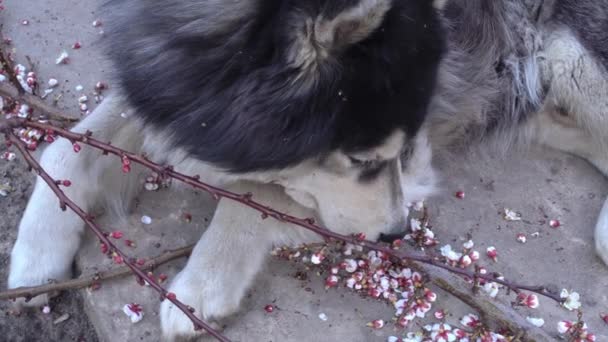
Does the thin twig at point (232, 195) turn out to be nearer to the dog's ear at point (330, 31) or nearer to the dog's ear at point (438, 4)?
the dog's ear at point (330, 31)

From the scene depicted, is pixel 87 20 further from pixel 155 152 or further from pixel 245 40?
pixel 245 40

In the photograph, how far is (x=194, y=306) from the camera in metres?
1.94

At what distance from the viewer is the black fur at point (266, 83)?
1619 millimetres

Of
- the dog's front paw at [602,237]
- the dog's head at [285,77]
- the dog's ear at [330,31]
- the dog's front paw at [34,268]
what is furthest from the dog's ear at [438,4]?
the dog's front paw at [34,268]

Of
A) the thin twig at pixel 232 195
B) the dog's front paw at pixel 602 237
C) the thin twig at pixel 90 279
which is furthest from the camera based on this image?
the dog's front paw at pixel 602 237

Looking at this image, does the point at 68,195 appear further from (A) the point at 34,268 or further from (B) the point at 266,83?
(B) the point at 266,83

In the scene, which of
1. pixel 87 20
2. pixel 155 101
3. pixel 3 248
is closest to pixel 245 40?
pixel 155 101

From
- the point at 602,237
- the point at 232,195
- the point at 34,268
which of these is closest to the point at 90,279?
the point at 34,268

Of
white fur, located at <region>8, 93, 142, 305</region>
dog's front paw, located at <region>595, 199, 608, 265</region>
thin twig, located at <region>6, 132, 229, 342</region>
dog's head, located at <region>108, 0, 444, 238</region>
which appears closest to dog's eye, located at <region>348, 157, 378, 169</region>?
dog's head, located at <region>108, 0, 444, 238</region>

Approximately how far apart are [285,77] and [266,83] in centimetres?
5

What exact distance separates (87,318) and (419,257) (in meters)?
0.99

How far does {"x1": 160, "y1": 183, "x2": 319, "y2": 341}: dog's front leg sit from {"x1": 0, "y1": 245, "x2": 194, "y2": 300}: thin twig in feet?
0.27

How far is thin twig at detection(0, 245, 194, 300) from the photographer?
1.97 meters

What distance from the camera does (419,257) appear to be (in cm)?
189
